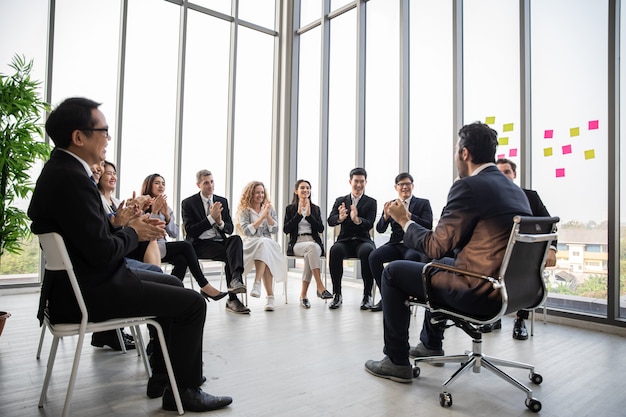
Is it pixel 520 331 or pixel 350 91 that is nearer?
pixel 520 331

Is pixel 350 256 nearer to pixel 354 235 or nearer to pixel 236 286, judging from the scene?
pixel 354 235

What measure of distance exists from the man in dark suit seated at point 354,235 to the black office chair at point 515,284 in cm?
197

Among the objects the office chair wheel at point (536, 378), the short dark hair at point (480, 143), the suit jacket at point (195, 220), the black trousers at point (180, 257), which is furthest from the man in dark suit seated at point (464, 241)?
the suit jacket at point (195, 220)

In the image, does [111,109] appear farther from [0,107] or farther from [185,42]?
A: [0,107]

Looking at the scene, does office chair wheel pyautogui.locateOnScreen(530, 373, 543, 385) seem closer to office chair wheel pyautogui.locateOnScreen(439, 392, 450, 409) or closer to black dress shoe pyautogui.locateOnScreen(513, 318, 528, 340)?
office chair wheel pyautogui.locateOnScreen(439, 392, 450, 409)

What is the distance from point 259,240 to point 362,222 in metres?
1.06

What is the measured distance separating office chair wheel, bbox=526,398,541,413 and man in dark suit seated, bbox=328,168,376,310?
87.2 inches

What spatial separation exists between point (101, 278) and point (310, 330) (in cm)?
193

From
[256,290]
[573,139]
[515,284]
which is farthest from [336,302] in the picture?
[573,139]

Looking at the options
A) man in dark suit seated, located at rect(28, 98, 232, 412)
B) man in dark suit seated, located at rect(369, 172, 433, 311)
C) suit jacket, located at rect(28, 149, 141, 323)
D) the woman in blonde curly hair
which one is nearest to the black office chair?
man in dark suit seated, located at rect(28, 98, 232, 412)

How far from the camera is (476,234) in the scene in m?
1.93

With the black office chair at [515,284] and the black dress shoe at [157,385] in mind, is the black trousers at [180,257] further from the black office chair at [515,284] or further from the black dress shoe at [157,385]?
the black office chair at [515,284]

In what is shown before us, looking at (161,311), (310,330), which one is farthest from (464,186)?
(310,330)

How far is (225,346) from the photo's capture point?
280 centimetres
